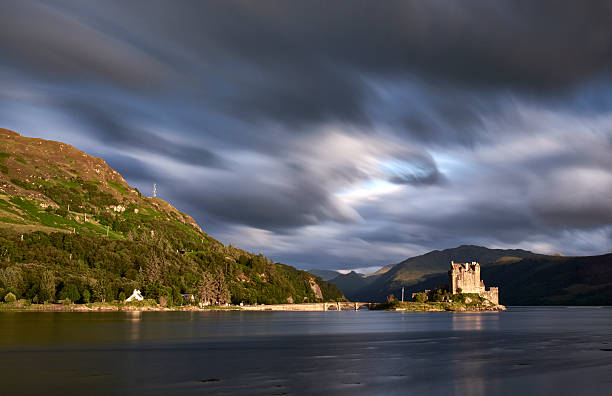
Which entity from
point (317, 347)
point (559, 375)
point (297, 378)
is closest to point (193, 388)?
point (297, 378)

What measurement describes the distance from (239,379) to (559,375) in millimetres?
30868

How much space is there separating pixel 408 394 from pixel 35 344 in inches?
2333

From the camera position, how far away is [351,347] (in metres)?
82.7

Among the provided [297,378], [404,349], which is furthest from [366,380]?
[404,349]

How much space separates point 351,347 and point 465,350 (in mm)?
17221

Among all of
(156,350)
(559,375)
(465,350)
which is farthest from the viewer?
(465,350)

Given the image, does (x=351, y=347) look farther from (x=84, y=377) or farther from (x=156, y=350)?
(x=84, y=377)

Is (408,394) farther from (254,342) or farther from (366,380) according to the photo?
(254,342)

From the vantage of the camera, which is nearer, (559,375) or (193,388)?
(193,388)

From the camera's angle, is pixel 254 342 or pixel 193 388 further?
pixel 254 342

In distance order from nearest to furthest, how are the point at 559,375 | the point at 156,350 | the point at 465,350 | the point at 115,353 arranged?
the point at 559,375 → the point at 115,353 → the point at 156,350 → the point at 465,350

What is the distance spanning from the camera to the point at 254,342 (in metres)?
92.6

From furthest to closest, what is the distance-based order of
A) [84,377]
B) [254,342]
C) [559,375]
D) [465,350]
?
1. [254,342]
2. [465,350]
3. [559,375]
4. [84,377]

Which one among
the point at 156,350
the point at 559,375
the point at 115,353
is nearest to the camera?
the point at 559,375
